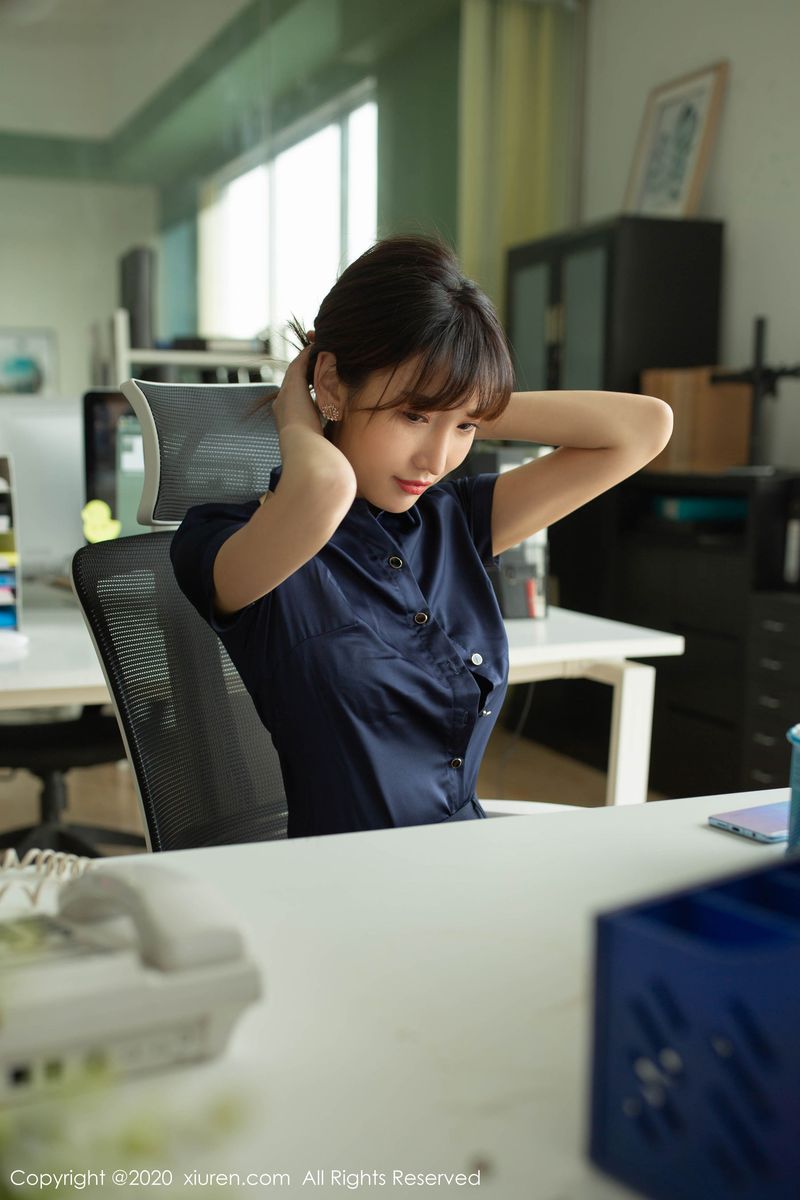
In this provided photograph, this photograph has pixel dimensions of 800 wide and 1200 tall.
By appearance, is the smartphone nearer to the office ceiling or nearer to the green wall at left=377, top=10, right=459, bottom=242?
the green wall at left=377, top=10, right=459, bottom=242

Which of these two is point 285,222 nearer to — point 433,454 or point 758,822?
point 433,454

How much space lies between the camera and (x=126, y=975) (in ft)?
1.73

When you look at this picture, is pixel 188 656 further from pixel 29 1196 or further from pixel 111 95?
pixel 111 95

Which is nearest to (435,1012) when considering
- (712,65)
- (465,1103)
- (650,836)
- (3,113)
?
A: (465,1103)

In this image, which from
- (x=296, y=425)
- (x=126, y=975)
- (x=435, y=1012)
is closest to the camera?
(x=126, y=975)

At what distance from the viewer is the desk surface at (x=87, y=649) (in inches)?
75.9

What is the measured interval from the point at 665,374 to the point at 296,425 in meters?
2.89

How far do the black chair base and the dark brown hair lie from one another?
1707 mm

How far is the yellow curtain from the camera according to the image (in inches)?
182

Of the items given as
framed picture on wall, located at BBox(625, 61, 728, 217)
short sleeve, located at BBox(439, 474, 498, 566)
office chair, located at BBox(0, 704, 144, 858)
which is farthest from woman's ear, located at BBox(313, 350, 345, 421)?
framed picture on wall, located at BBox(625, 61, 728, 217)

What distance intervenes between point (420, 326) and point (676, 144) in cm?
341

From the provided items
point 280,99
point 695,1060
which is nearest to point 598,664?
point 695,1060

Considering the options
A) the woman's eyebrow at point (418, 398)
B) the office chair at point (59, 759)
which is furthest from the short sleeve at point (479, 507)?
the office chair at point (59, 759)

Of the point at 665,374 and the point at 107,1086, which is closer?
the point at 107,1086
